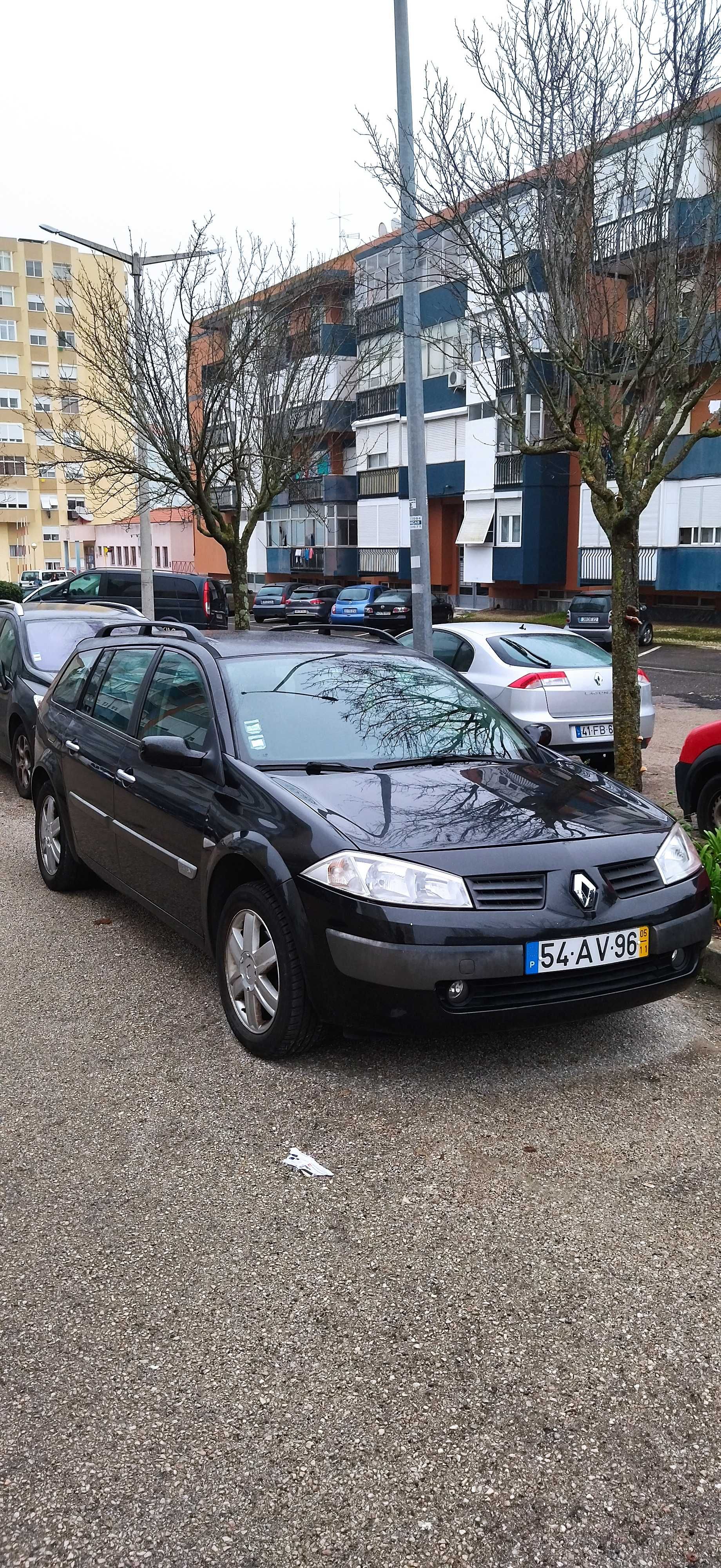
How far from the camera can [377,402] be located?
49.4 m

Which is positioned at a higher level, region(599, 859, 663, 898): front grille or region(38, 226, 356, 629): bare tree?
region(38, 226, 356, 629): bare tree

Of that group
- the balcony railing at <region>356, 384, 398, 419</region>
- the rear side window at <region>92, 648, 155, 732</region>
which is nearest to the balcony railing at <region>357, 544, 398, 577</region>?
the balcony railing at <region>356, 384, 398, 419</region>

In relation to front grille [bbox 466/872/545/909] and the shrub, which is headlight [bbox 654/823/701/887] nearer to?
front grille [bbox 466/872/545/909]

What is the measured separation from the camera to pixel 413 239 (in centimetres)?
1027

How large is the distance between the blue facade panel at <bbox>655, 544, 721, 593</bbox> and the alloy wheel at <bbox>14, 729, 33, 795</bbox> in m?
26.0

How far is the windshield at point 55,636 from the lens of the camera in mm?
10148

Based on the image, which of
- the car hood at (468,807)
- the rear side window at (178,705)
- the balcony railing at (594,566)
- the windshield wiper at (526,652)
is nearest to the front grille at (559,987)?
the car hood at (468,807)

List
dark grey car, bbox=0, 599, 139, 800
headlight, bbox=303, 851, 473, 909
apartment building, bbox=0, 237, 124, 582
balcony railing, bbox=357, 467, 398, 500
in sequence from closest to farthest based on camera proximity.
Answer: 1. headlight, bbox=303, 851, 473, 909
2. dark grey car, bbox=0, 599, 139, 800
3. balcony railing, bbox=357, 467, 398, 500
4. apartment building, bbox=0, 237, 124, 582

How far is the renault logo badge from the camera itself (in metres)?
4.14

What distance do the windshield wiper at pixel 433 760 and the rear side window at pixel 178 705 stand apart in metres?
0.76

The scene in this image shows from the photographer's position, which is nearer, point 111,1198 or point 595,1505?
point 595,1505

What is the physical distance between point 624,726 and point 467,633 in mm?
3411

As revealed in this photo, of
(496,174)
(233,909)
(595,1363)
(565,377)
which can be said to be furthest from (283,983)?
(565,377)

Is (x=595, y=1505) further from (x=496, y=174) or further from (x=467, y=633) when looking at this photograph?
(x=467, y=633)
